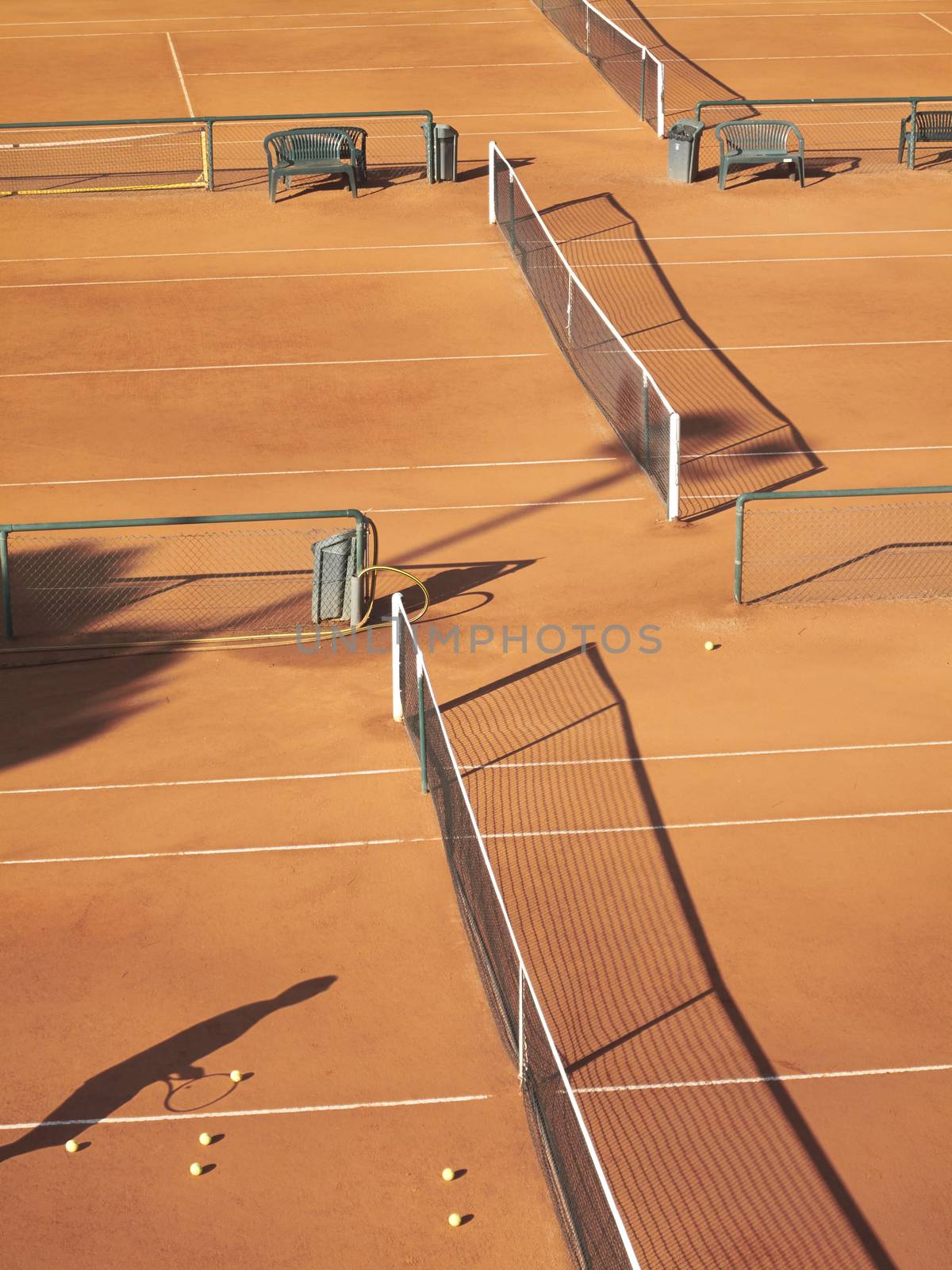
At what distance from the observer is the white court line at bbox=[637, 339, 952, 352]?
20734 millimetres

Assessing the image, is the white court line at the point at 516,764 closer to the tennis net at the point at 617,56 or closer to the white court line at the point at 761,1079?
the white court line at the point at 761,1079

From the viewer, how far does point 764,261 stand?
23703mm

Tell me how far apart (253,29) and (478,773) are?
27414 mm

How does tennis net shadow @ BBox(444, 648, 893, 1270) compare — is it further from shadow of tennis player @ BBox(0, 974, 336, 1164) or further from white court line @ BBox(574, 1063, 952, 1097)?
shadow of tennis player @ BBox(0, 974, 336, 1164)

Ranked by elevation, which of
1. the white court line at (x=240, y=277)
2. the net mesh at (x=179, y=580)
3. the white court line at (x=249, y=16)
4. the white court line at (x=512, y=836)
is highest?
the white court line at (x=249, y=16)

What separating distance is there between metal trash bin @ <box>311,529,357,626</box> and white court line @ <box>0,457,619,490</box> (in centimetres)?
314

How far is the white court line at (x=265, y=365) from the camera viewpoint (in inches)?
813

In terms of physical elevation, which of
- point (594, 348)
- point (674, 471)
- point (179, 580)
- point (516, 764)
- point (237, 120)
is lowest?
point (179, 580)

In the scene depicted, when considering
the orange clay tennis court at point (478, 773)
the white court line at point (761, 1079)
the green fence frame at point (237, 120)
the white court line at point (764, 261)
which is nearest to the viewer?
the orange clay tennis court at point (478, 773)

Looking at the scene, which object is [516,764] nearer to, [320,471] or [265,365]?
[320,471]

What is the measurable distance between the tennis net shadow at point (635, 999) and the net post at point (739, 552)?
6.44ft

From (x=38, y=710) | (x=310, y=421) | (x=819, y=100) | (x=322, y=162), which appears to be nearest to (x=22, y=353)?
(x=310, y=421)

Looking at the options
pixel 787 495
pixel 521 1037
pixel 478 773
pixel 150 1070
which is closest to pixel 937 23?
pixel 787 495

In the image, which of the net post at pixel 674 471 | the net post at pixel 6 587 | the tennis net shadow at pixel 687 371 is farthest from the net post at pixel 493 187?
the net post at pixel 6 587
